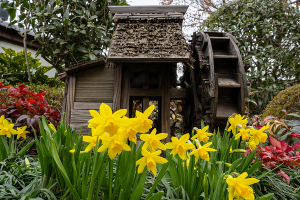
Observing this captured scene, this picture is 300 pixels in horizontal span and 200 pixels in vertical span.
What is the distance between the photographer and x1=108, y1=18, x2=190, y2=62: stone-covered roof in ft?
7.91

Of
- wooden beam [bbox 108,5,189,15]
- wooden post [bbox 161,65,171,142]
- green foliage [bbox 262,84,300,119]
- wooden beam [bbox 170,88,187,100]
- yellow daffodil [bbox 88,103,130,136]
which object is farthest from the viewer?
wooden beam [bbox 170,88,187,100]

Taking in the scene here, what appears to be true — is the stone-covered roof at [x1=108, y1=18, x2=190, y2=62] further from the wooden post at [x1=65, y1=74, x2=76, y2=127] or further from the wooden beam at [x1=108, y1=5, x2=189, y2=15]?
the wooden post at [x1=65, y1=74, x2=76, y2=127]

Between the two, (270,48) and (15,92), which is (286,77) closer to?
(270,48)

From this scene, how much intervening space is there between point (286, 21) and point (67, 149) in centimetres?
634

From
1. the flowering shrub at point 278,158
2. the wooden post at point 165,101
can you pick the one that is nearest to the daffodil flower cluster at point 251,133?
the flowering shrub at point 278,158

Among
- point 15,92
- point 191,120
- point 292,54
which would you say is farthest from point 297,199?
point 292,54

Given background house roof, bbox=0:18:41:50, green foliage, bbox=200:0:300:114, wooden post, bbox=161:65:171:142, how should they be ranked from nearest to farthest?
1. wooden post, bbox=161:65:171:142
2. green foliage, bbox=200:0:300:114
3. background house roof, bbox=0:18:41:50

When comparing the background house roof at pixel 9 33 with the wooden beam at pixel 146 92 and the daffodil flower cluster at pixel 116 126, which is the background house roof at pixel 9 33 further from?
the daffodil flower cluster at pixel 116 126

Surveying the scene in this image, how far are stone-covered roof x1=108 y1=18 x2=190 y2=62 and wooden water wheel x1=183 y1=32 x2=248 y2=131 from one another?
529 millimetres

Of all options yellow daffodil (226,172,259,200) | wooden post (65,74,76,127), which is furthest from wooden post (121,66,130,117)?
yellow daffodil (226,172,259,200)

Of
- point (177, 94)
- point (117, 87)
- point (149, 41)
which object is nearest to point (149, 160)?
point (149, 41)

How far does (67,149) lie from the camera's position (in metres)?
1.00

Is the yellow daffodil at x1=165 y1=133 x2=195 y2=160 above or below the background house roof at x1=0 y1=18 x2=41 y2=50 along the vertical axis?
below

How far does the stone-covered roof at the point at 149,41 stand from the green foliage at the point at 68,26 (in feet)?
6.34
